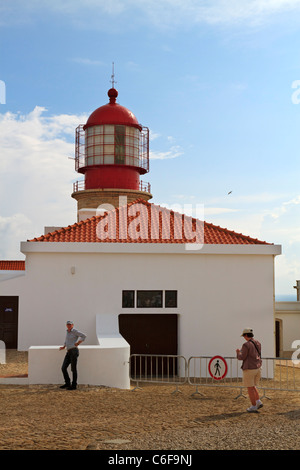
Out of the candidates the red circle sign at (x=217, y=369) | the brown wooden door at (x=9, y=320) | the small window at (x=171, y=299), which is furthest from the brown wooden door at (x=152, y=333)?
the brown wooden door at (x=9, y=320)

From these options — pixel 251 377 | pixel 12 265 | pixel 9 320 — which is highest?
pixel 12 265

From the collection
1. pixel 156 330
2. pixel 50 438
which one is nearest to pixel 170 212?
pixel 156 330

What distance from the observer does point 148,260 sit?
1958 cm

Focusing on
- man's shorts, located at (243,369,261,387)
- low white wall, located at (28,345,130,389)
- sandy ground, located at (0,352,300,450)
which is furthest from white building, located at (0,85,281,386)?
man's shorts, located at (243,369,261,387)

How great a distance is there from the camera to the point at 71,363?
1331 centimetres

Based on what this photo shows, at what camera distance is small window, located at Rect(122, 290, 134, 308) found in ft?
63.7

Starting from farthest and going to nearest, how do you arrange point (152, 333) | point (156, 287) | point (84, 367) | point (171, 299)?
point (152, 333)
point (171, 299)
point (156, 287)
point (84, 367)

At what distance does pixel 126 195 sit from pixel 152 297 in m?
11.5

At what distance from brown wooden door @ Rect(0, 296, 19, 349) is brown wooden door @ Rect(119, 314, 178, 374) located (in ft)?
14.4

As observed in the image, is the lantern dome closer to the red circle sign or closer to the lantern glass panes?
the lantern glass panes

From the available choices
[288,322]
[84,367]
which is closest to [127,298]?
[84,367]

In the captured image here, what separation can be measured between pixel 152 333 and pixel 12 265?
15.6 meters

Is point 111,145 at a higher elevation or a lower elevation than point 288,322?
higher

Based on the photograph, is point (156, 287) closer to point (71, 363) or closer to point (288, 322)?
point (71, 363)
